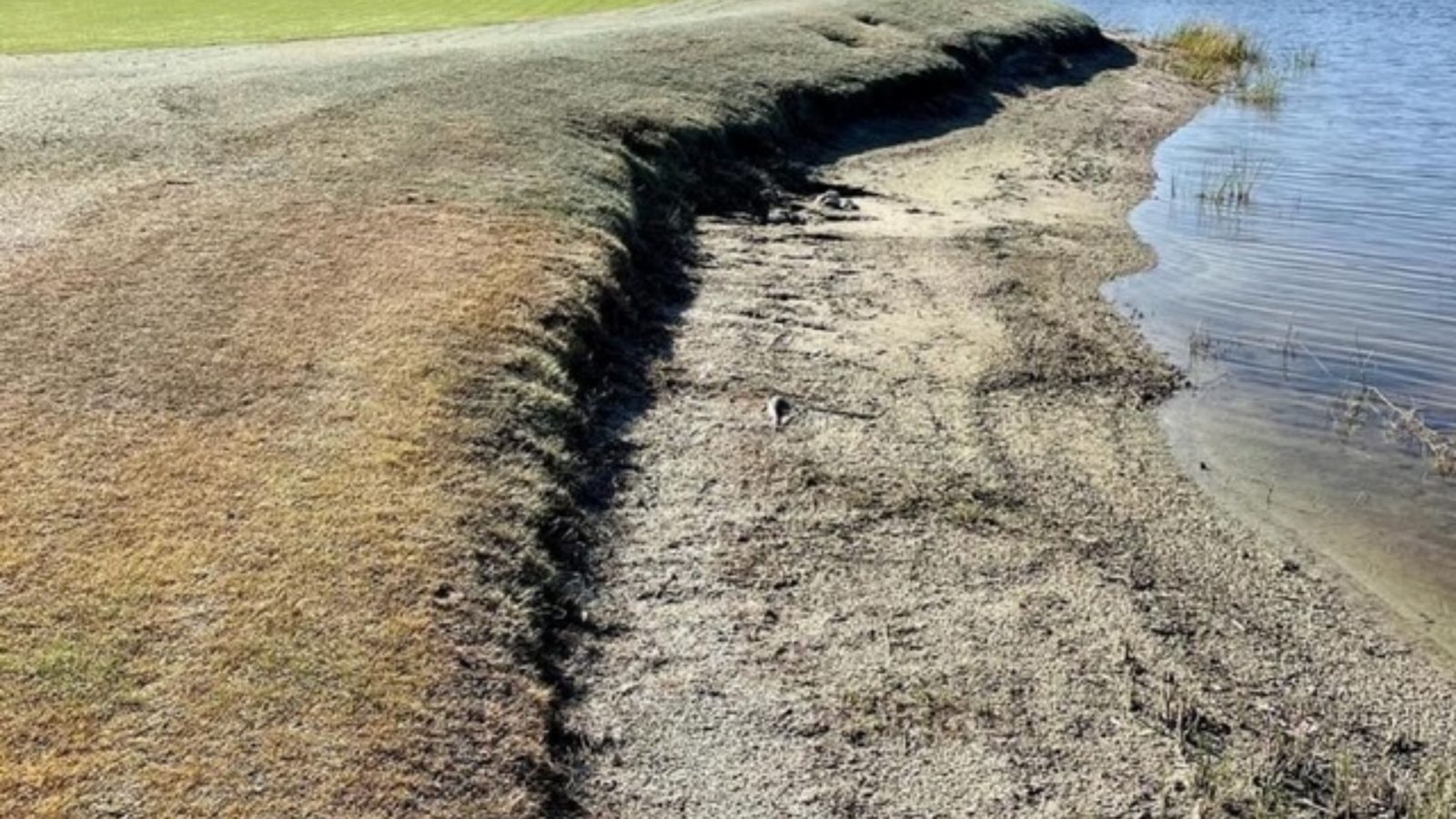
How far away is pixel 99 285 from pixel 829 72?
12588 millimetres

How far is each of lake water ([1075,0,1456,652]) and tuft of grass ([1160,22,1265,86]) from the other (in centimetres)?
324

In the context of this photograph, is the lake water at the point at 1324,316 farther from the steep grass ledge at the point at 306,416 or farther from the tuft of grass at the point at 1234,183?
the steep grass ledge at the point at 306,416

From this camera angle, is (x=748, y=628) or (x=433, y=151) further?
(x=433, y=151)

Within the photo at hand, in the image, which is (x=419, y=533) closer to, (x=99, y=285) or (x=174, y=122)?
(x=99, y=285)

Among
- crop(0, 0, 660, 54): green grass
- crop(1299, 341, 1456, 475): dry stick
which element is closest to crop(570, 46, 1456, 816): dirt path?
crop(1299, 341, 1456, 475): dry stick

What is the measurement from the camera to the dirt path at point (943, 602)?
223 inches

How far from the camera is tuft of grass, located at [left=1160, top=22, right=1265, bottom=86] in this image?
27.8 meters

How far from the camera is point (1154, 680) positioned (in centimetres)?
638

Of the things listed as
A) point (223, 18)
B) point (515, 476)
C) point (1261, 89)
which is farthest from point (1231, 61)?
point (515, 476)

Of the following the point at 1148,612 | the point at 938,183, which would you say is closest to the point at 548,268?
the point at 1148,612

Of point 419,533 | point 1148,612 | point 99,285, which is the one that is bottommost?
point 1148,612

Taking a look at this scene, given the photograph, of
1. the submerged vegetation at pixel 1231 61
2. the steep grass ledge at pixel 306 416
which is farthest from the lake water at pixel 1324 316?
the steep grass ledge at pixel 306 416

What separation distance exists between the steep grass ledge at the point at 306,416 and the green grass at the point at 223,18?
6.06 meters

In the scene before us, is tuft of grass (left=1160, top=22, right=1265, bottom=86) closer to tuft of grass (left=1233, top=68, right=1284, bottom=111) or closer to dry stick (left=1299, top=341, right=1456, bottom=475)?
tuft of grass (left=1233, top=68, right=1284, bottom=111)
